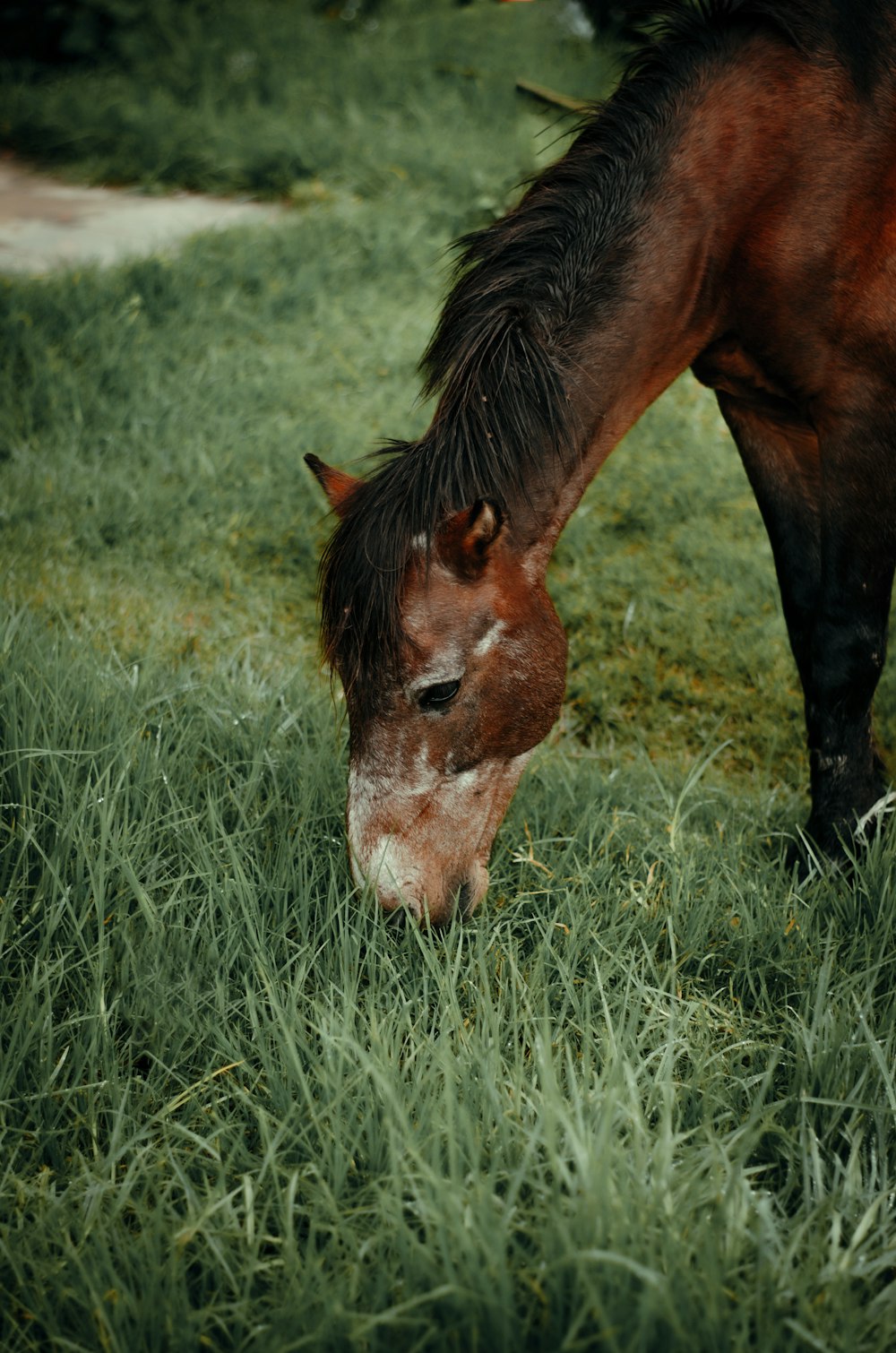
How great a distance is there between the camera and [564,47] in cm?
970

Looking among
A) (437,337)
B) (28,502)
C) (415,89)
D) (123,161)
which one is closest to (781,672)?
(437,337)

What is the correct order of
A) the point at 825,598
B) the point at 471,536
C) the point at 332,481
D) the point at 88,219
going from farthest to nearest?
the point at 88,219, the point at 825,598, the point at 332,481, the point at 471,536

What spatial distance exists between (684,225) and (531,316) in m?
0.44

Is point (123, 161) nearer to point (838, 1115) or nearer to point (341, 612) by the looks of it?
point (341, 612)

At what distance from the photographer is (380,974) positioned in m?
2.20

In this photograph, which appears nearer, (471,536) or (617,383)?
(471,536)

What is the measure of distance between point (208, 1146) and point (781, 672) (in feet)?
9.07

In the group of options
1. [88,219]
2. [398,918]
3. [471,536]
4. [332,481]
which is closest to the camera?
[471,536]

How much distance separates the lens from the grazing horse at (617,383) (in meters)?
2.25

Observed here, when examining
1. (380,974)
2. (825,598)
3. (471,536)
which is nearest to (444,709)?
(471,536)

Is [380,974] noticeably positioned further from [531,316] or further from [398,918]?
[531,316]

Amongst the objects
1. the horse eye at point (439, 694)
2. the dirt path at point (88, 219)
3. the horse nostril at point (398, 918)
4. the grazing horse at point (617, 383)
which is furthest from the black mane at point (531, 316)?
the dirt path at point (88, 219)

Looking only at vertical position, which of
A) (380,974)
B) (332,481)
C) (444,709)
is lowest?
(380,974)

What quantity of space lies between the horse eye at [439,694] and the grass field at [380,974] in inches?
8.7
